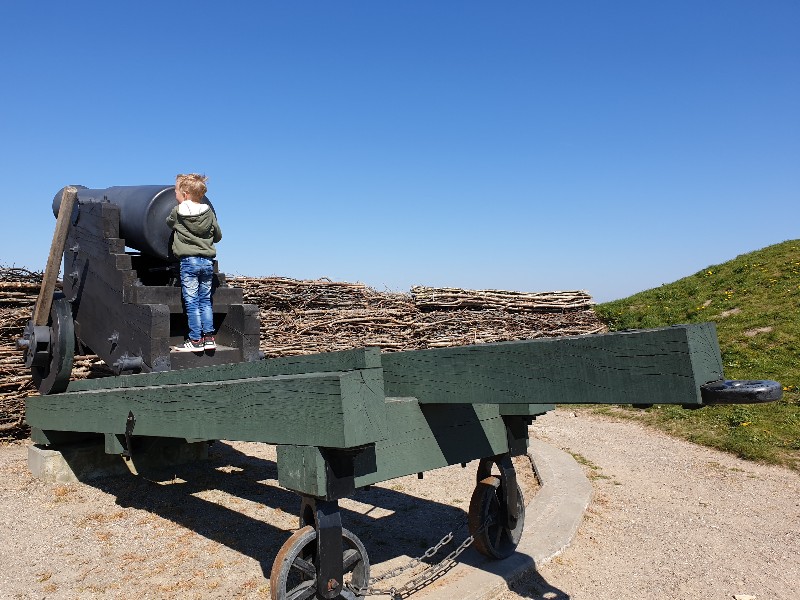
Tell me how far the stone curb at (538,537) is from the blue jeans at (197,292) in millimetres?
2462

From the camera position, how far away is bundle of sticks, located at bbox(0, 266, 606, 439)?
7.43 meters

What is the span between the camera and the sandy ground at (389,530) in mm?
3537

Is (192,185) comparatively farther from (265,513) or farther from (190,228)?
(265,513)

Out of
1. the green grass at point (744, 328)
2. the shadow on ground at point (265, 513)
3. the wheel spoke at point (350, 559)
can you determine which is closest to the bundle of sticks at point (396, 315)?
the green grass at point (744, 328)

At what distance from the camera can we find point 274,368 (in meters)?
2.75

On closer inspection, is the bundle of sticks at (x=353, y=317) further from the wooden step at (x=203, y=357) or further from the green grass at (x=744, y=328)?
the wooden step at (x=203, y=357)

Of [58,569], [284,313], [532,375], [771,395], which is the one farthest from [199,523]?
[284,313]

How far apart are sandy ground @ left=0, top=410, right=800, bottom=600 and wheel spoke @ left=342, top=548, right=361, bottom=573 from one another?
72 cm

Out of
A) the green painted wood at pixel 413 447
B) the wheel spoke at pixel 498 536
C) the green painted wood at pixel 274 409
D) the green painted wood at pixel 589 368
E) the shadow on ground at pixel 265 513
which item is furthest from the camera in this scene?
the shadow on ground at pixel 265 513

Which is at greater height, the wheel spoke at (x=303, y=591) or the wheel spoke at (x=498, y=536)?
the wheel spoke at (x=303, y=591)

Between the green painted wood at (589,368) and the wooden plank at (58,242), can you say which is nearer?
the green painted wood at (589,368)

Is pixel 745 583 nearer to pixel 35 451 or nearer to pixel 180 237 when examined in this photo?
pixel 180 237

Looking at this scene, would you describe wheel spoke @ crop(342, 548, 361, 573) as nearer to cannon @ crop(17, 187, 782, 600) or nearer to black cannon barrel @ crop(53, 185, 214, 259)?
Result: cannon @ crop(17, 187, 782, 600)

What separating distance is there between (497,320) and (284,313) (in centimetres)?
463
